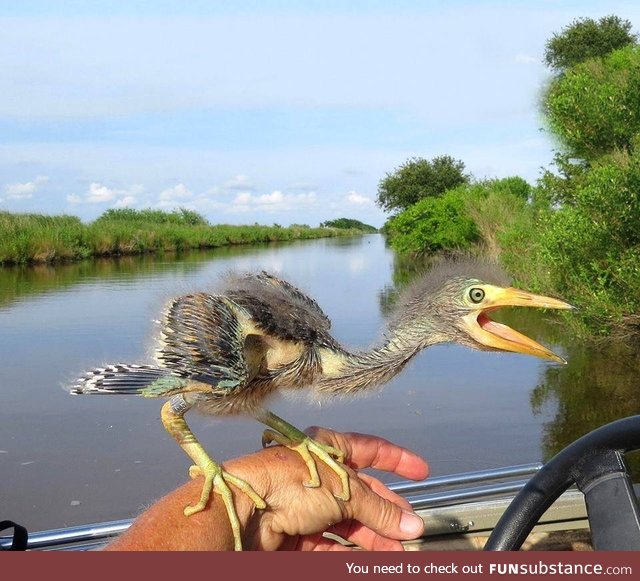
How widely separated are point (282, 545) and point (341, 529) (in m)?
0.22

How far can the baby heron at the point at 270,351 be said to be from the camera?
2.15 metres

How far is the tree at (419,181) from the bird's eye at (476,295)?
55524mm

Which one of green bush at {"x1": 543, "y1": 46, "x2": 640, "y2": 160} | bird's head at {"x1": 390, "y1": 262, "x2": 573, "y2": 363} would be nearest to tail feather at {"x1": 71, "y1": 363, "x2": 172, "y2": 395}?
bird's head at {"x1": 390, "y1": 262, "x2": 573, "y2": 363}

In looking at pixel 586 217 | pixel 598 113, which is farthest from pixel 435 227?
pixel 586 217

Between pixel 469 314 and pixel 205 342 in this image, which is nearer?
pixel 205 342

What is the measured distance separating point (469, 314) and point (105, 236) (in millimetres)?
36486

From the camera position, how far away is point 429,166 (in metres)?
59.6

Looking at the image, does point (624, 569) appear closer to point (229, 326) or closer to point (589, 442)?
point (589, 442)

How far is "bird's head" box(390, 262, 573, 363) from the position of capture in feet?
8.10

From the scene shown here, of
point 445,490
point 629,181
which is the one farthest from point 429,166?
point 445,490

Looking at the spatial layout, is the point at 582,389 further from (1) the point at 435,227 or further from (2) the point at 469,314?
(1) the point at 435,227

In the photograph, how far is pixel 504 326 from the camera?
255 centimetres

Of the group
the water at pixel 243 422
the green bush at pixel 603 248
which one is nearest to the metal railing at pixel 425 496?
the water at pixel 243 422

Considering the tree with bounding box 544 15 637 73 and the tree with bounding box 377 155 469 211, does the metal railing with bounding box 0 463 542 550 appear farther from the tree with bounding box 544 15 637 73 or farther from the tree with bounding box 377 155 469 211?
the tree with bounding box 377 155 469 211
